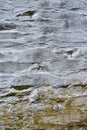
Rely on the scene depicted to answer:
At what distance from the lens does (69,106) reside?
2.05 meters

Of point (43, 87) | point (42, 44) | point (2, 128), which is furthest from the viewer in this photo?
point (42, 44)

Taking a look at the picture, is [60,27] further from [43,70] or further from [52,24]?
[43,70]

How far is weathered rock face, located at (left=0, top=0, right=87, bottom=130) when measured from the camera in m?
2.01

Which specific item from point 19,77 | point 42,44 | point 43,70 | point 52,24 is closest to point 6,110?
point 19,77

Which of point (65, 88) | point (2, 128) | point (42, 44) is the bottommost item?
point (2, 128)

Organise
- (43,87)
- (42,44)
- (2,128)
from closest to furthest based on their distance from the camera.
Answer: (2,128)
(43,87)
(42,44)

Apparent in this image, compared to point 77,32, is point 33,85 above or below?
below

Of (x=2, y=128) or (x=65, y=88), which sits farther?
(x=65, y=88)

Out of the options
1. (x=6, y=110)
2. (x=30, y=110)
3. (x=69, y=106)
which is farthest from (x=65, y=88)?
(x=6, y=110)

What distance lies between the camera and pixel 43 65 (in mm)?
2189

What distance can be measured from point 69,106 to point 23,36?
645mm

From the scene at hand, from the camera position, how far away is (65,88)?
83.4 inches

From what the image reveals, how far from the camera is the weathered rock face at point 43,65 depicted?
79.2 inches

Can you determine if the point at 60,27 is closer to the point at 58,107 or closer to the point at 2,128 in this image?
the point at 58,107
